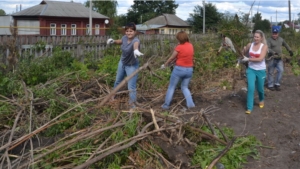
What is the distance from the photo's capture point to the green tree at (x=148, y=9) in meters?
60.5

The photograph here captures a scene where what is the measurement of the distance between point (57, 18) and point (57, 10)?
1051 mm

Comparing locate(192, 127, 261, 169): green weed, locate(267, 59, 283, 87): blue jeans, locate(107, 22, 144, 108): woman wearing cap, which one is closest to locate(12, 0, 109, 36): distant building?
locate(267, 59, 283, 87): blue jeans

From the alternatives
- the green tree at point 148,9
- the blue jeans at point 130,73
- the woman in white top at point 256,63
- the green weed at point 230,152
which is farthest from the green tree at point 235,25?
the green tree at point 148,9

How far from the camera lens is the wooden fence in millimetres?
9489

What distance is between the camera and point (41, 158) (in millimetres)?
4559

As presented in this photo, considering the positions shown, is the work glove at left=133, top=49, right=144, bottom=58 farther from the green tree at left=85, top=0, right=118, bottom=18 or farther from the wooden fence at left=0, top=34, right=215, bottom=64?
the green tree at left=85, top=0, right=118, bottom=18

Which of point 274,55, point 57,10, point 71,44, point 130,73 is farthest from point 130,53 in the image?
point 57,10

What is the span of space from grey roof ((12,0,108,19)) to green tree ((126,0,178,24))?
52.5ft

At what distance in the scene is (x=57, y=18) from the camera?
133 feet

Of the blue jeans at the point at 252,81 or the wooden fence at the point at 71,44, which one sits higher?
the wooden fence at the point at 71,44

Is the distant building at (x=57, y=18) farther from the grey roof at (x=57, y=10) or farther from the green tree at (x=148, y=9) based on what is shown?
the green tree at (x=148, y=9)

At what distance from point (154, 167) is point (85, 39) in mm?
7980

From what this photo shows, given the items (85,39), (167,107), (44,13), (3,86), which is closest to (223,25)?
(85,39)

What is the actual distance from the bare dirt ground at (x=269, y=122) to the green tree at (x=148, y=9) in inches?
1991
